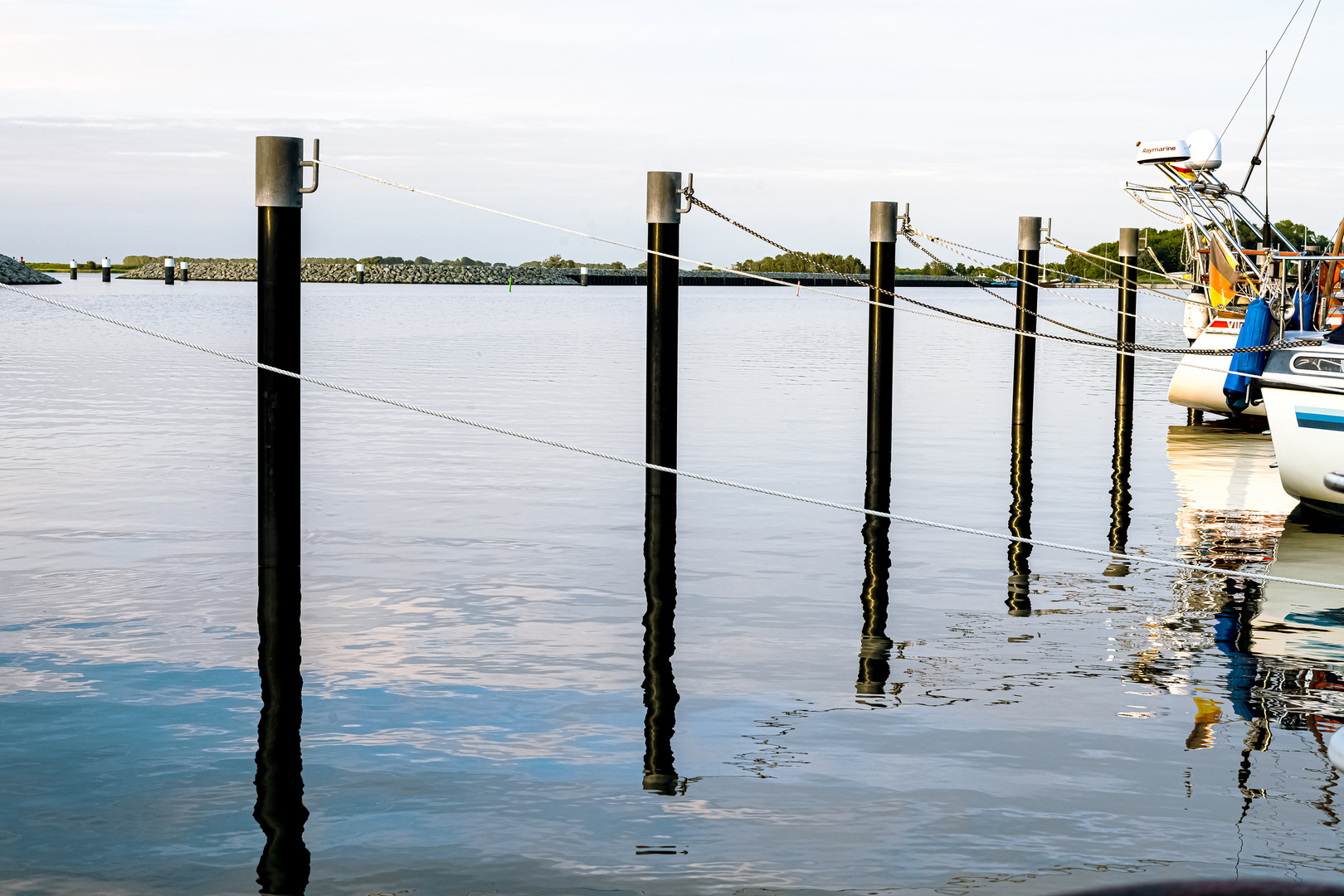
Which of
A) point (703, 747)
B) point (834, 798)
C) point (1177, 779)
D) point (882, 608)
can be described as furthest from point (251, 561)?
point (1177, 779)

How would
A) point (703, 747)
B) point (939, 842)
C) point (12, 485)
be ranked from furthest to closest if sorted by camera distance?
point (12, 485), point (703, 747), point (939, 842)

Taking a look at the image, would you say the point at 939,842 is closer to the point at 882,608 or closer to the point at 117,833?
the point at 117,833

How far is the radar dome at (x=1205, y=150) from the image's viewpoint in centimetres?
1772

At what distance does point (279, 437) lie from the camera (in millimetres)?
7445

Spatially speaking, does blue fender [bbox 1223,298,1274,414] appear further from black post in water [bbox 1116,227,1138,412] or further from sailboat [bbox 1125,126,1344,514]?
black post in water [bbox 1116,227,1138,412]

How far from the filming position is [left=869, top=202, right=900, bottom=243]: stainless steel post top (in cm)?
1350

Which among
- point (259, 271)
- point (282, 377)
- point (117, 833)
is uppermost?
point (259, 271)

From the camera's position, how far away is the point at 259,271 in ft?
24.0

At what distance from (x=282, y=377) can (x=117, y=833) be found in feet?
8.32

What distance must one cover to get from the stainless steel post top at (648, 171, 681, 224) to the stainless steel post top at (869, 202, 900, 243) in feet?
12.3

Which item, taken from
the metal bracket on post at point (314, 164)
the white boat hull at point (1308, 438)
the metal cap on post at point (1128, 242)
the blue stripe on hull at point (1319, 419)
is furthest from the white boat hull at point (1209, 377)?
the metal bracket on post at point (314, 164)

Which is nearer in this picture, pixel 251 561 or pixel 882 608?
pixel 882 608

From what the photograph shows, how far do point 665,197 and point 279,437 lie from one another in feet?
12.5

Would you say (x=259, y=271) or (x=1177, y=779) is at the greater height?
(x=259, y=271)
